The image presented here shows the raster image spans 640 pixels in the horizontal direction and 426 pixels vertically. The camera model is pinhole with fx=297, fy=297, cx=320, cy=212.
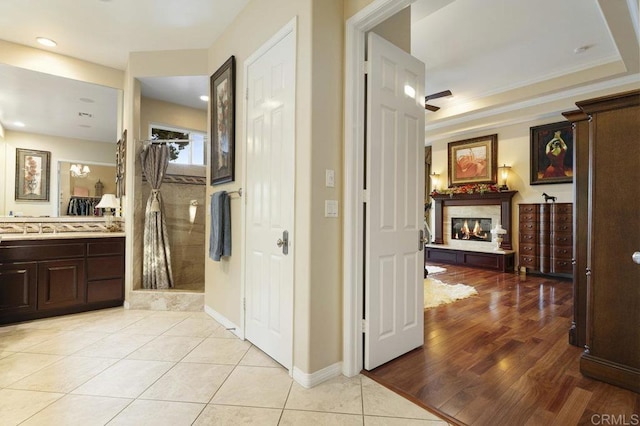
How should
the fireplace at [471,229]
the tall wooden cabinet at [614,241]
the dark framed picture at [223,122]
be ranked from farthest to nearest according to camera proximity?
the fireplace at [471,229], the dark framed picture at [223,122], the tall wooden cabinet at [614,241]

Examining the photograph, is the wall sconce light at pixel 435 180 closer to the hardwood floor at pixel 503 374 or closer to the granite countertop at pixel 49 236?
the hardwood floor at pixel 503 374

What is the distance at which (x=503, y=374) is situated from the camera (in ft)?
6.63

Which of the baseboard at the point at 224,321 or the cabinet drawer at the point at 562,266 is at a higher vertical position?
the cabinet drawer at the point at 562,266

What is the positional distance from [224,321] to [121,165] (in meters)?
2.44

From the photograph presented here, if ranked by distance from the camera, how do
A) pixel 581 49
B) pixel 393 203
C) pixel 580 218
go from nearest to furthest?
pixel 393 203
pixel 580 218
pixel 581 49

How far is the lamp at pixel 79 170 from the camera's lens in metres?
3.63

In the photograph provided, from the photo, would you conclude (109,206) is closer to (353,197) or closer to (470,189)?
(353,197)

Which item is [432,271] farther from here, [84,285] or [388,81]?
[84,285]

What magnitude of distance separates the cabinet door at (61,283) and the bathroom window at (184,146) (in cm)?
169

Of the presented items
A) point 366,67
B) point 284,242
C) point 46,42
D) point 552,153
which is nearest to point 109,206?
point 46,42

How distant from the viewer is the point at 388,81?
2189mm

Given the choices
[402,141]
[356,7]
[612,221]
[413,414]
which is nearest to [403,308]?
[413,414]

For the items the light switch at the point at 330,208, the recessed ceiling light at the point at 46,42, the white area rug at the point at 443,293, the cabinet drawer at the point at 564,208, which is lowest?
the white area rug at the point at 443,293

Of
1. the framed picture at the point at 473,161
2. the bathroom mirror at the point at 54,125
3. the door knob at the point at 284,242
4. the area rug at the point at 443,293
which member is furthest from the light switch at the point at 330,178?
the framed picture at the point at 473,161
